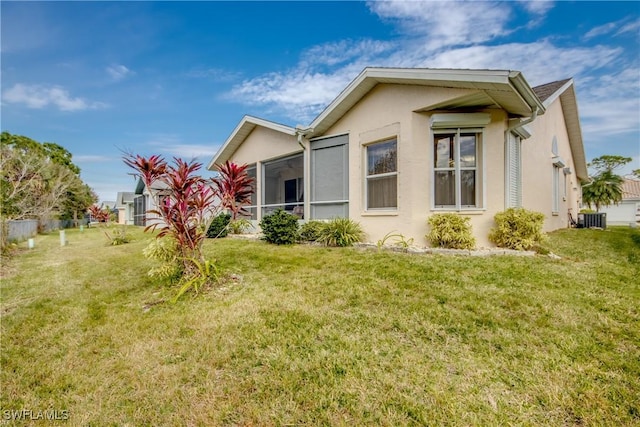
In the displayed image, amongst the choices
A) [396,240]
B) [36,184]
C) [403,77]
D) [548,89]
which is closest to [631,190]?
[548,89]

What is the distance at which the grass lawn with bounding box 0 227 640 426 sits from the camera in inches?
87.7

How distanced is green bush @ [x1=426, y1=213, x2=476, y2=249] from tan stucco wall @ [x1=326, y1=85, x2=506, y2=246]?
16.5 inches

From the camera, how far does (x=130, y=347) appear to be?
10.9 feet

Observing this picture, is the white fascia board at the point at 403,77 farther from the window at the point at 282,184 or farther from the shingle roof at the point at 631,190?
the shingle roof at the point at 631,190

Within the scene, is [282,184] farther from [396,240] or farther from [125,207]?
[125,207]

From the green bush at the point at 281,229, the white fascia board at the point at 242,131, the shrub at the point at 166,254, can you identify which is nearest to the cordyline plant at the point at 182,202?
the shrub at the point at 166,254

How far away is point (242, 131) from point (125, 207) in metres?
38.0

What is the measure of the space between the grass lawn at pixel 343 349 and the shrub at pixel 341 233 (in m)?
2.78

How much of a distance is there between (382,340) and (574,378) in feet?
5.40

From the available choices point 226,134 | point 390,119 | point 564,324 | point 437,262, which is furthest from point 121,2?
point 564,324

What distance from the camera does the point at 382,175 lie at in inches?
336

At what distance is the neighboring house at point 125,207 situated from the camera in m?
40.5

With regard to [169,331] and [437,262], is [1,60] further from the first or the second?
[437,262]

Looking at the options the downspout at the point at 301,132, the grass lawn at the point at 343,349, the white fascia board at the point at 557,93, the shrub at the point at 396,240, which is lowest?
the grass lawn at the point at 343,349
